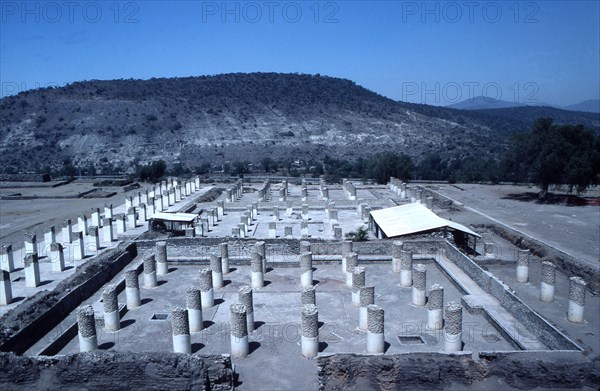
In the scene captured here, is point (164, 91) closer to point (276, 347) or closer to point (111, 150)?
point (111, 150)

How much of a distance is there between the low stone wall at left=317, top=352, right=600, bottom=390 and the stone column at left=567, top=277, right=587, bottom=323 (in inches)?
216

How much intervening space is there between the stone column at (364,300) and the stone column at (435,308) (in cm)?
162

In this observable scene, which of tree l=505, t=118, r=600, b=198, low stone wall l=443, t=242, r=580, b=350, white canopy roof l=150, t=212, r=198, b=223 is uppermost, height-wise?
tree l=505, t=118, r=600, b=198

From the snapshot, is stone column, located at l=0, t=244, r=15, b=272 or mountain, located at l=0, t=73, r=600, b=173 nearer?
stone column, located at l=0, t=244, r=15, b=272

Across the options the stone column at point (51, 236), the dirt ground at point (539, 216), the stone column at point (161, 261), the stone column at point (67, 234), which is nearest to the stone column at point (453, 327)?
the stone column at point (161, 261)

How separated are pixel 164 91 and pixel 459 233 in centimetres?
11129

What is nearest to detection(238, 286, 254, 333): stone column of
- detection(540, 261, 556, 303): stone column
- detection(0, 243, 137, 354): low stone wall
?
detection(0, 243, 137, 354): low stone wall

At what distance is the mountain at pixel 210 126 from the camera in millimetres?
87250

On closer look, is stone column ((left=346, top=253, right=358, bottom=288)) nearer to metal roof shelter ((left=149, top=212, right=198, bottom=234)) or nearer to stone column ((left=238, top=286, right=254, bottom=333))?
stone column ((left=238, top=286, right=254, bottom=333))

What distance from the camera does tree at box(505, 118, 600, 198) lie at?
128ft

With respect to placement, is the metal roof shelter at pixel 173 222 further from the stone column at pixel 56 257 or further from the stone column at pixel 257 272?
the stone column at pixel 257 272

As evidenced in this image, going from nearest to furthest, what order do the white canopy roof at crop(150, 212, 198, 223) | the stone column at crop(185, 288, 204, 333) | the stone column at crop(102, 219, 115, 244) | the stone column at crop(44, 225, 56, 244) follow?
the stone column at crop(185, 288, 204, 333)
the stone column at crop(44, 225, 56, 244)
the stone column at crop(102, 219, 115, 244)
the white canopy roof at crop(150, 212, 198, 223)

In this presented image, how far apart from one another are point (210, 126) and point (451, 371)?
97.8 m

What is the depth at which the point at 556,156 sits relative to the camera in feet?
128
